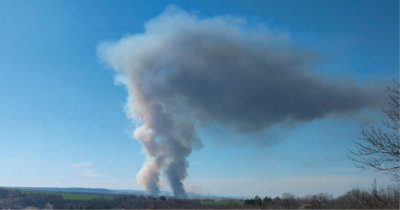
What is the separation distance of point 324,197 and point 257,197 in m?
2.86

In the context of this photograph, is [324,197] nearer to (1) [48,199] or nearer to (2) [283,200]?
(2) [283,200]

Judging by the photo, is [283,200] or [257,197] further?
[283,200]

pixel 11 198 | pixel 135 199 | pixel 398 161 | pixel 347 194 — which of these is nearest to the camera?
pixel 398 161

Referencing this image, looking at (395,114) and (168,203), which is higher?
(395,114)

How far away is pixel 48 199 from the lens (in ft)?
68.4

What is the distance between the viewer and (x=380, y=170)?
1098 centimetres

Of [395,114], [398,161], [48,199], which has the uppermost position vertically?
[395,114]

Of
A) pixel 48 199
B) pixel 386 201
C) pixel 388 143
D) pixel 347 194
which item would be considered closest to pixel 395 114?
pixel 388 143

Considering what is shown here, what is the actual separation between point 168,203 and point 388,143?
7511 mm

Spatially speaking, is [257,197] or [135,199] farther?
[135,199]

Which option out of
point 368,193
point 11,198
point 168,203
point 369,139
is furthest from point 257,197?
point 11,198

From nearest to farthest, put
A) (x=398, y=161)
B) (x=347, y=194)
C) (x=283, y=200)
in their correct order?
(x=398, y=161) < (x=347, y=194) < (x=283, y=200)

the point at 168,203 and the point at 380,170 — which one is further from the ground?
the point at 380,170

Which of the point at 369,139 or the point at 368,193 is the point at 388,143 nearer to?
the point at 369,139
